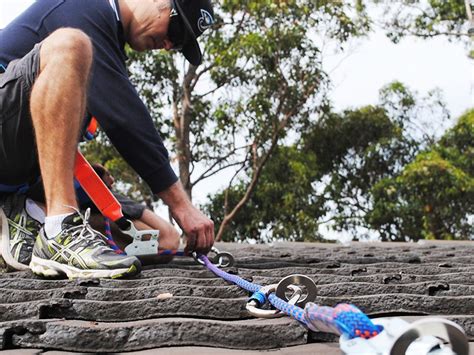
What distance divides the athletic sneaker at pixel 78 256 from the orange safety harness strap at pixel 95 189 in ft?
1.31

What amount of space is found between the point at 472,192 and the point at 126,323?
1169 cm

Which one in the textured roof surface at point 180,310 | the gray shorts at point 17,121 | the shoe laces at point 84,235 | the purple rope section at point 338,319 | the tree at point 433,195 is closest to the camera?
the purple rope section at point 338,319

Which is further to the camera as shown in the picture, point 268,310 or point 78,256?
point 78,256

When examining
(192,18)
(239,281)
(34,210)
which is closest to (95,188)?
(34,210)

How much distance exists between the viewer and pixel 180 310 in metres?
1.57

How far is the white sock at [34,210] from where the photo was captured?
2.63 m

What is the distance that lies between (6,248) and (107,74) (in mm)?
709

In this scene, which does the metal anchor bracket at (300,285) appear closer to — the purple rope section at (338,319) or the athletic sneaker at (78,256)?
the purple rope section at (338,319)

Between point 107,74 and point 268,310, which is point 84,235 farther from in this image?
point 268,310

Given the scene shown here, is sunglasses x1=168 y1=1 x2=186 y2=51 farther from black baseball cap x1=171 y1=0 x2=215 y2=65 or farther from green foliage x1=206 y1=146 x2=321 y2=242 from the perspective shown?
green foliage x1=206 y1=146 x2=321 y2=242

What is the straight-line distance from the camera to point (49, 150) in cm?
222

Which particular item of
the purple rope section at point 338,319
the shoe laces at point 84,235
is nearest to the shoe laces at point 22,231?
the shoe laces at point 84,235

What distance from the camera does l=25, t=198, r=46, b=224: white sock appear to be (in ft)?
8.63

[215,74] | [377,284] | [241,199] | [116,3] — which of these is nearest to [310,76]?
[215,74]
